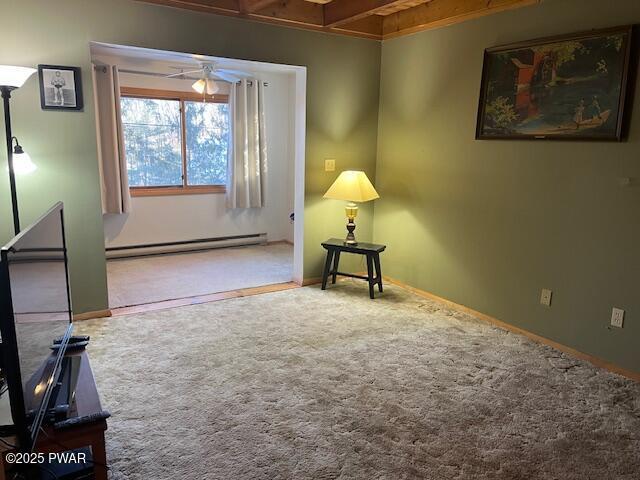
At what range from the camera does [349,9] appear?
152 inches

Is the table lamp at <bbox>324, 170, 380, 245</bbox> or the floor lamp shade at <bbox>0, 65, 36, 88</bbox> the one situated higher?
the floor lamp shade at <bbox>0, 65, 36, 88</bbox>

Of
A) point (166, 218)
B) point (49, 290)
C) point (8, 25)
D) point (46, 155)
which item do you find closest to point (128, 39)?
point (8, 25)

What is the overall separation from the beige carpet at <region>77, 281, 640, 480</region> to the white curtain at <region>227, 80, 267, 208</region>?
261 centimetres

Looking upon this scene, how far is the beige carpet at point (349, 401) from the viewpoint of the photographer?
2.06 metres

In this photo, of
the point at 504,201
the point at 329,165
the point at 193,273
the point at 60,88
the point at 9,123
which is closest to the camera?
the point at 9,123

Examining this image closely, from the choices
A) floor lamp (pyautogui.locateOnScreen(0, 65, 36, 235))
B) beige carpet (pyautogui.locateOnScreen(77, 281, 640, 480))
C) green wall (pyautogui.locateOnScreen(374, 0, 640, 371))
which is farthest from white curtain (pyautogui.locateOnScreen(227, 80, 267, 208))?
floor lamp (pyautogui.locateOnScreen(0, 65, 36, 235))

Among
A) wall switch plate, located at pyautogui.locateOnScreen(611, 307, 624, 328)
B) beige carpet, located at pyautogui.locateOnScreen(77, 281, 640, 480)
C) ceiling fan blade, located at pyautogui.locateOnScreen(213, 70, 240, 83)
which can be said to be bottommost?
beige carpet, located at pyautogui.locateOnScreen(77, 281, 640, 480)

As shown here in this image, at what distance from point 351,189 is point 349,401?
2092 millimetres

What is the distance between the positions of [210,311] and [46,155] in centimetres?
165

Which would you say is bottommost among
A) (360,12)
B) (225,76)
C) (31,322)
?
(31,322)

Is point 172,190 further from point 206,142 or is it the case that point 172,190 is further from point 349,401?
point 349,401

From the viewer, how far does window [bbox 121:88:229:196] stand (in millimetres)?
5559

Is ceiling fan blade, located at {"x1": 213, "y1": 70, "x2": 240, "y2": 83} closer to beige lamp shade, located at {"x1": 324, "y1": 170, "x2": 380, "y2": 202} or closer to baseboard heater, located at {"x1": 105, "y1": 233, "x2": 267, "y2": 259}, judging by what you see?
baseboard heater, located at {"x1": 105, "y1": 233, "x2": 267, "y2": 259}

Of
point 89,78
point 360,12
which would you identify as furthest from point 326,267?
point 89,78
